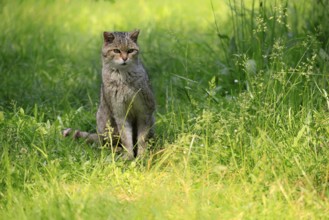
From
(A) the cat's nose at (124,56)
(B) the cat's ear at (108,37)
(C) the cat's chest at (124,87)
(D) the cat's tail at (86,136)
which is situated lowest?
(D) the cat's tail at (86,136)

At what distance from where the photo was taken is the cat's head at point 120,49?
5.58 m

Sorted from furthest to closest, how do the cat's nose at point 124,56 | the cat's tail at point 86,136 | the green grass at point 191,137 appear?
the cat's tail at point 86,136 < the cat's nose at point 124,56 < the green grass at point 191,137

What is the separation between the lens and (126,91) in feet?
18.4

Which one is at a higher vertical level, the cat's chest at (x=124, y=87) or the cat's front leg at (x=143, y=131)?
the cat's chest at (x=124, y=87)

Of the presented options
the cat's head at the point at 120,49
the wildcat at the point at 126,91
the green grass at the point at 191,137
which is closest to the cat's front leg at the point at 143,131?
the wildcat at the point at 126,91

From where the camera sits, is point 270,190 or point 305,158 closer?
point 270,190

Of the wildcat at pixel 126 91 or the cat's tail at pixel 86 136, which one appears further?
the cat's tail at pixel 86 136

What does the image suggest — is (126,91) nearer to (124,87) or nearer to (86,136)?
(124,87)

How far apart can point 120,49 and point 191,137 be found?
0.87m

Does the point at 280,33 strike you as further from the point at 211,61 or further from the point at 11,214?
the point at 11,214

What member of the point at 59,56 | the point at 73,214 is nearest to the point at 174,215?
the point at 73,214

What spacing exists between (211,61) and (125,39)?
5.27 feet

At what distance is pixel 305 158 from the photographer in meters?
4.63

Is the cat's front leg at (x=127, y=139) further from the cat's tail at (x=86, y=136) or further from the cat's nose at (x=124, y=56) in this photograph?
the cat's nose at (x=124, y=56)
